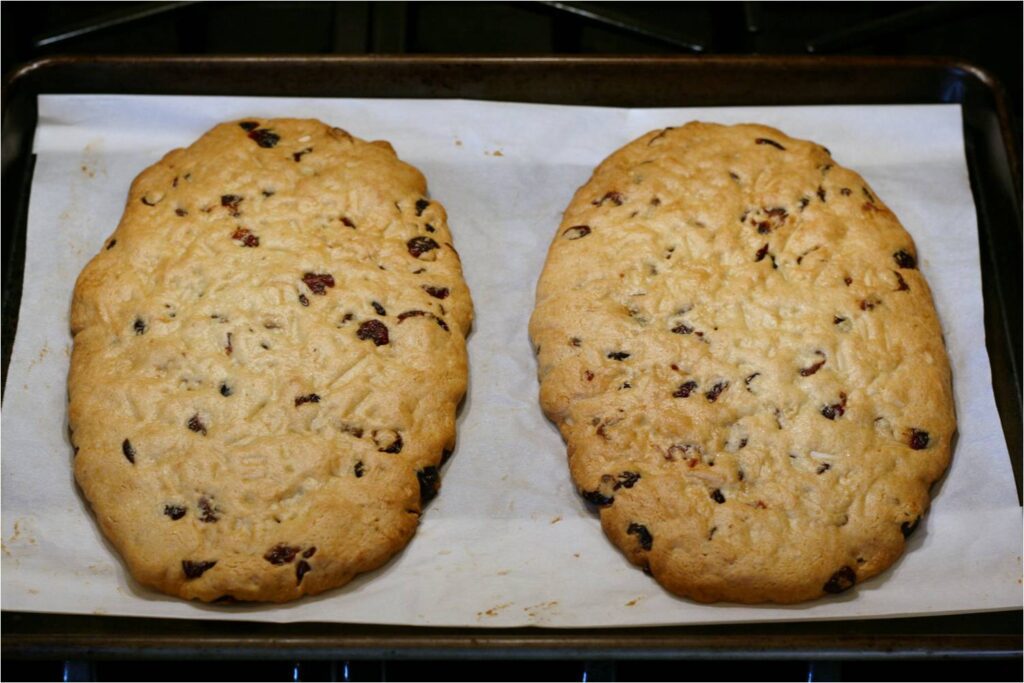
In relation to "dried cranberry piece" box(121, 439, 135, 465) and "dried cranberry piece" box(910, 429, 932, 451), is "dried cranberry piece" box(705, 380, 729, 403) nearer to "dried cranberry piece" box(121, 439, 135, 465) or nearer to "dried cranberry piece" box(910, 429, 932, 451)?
"dried cranberry piece" box(910, 429, 932, 451)

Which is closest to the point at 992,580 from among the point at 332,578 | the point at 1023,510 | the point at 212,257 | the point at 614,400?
the point at 1023,510

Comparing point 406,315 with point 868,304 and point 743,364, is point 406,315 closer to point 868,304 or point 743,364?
point 743,364

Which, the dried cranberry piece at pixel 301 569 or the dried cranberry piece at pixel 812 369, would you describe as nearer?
the dried cranberry piece at pixel 301 569

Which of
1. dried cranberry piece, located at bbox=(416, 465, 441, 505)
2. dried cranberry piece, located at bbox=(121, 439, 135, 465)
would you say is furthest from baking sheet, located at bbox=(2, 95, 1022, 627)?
dried cranberry piece, located at bbox=(121, 439, 135, 465)

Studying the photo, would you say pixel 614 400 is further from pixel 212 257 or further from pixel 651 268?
pixel 212 257

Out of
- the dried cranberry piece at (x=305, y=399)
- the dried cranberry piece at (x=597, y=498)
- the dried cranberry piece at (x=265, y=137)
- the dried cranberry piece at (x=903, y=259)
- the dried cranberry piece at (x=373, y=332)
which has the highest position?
the dried cranberry piece at (x=265, y=137)

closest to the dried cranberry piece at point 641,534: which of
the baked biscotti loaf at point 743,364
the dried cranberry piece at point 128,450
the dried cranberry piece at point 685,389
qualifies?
the baked biscotti loaf at point 743,364

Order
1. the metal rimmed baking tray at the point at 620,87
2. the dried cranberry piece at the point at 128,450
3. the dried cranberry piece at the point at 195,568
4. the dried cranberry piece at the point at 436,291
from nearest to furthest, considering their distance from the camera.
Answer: the dried cranberry piece at the point at 195,568 < the dried cranberry piece at the point at 128,450 < the dried cranberry piece at the point at 436,291 < the metal rimmed baking tray at the point at 620,87

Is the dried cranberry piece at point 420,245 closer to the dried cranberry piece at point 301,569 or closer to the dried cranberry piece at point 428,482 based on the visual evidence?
the dried cranberry piece at point 428,482
